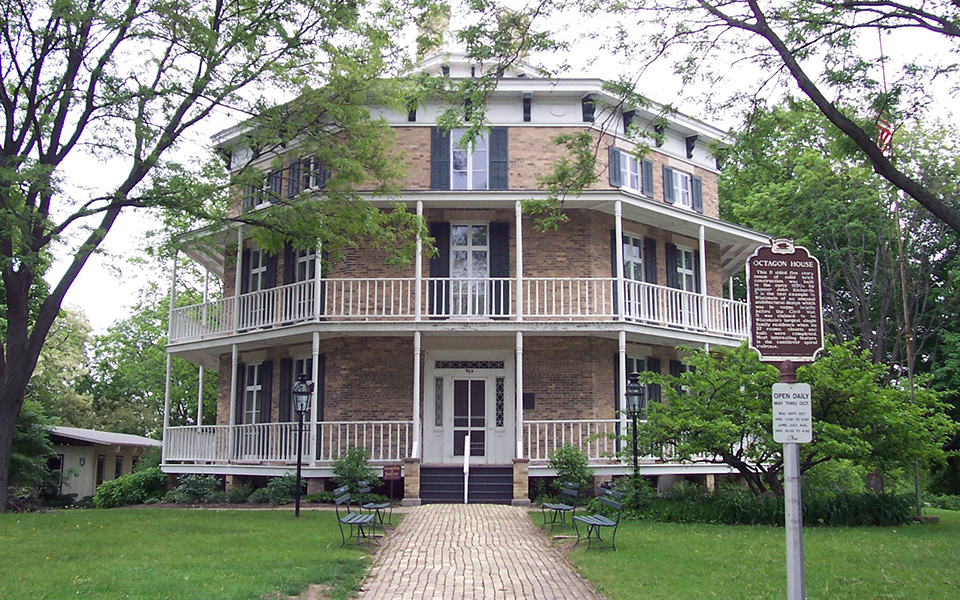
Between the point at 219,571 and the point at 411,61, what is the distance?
11192 mm

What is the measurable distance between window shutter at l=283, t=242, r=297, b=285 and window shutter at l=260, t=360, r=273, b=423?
2154 mm

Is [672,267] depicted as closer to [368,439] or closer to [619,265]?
[619,265]

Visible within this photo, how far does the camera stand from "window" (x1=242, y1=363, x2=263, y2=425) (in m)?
22.4

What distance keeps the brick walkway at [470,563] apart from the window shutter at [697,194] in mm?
12222

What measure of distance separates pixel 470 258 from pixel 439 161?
248cm

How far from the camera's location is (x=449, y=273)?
2053 centimetres

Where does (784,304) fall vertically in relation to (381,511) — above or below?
above

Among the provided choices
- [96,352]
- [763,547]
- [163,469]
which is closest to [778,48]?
[763,547]

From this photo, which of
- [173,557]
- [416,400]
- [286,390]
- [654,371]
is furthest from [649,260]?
[173,557]

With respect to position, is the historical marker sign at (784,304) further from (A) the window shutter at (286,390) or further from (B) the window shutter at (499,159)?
(A) the window shutter at (286,390)

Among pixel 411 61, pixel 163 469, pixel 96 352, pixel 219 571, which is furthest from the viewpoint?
pixel 96 352

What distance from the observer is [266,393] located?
21.9 m

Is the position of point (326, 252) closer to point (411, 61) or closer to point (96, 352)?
point (411, 61)

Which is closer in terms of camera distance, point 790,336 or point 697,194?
point 790,336
